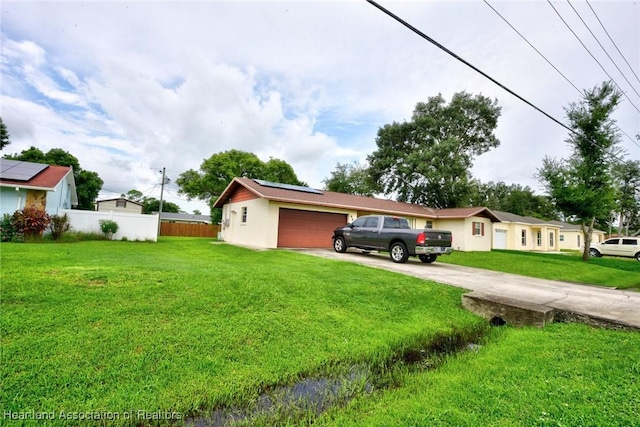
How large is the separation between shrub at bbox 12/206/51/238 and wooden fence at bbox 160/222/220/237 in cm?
1556

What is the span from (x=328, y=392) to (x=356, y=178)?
113ft

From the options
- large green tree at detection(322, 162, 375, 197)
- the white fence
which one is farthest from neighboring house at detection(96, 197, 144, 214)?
the white fence

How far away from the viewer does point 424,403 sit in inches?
111

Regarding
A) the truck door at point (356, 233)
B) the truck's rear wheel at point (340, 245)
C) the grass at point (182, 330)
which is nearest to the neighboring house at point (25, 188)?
the grass at point (182, 330)

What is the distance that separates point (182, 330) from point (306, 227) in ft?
40.7

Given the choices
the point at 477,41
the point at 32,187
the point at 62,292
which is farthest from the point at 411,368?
the point at 32,187

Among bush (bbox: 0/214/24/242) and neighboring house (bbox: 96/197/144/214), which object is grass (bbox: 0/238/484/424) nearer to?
bush (bbox: 0/214/24/242)

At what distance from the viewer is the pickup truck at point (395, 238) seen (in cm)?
1081

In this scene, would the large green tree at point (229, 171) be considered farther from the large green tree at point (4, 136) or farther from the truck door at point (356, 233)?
the truck door at point (356, 233)

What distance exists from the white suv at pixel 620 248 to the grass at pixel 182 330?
26808mm

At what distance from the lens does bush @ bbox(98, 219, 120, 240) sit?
1547cm

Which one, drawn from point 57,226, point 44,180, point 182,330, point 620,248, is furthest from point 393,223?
point 620,248

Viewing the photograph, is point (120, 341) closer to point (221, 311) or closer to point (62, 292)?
point (221, 311)

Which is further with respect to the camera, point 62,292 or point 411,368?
point 62,292
